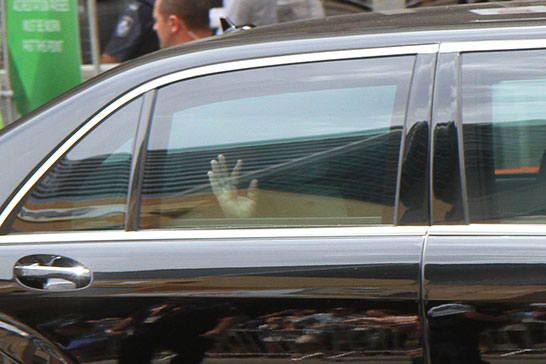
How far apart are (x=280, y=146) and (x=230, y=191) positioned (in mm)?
179

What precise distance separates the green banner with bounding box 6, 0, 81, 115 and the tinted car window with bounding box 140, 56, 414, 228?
3.35m

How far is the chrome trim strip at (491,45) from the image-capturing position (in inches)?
88.1

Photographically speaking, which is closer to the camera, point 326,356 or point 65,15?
point 326,356

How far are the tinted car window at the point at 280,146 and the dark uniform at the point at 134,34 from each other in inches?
184

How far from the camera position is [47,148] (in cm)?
240

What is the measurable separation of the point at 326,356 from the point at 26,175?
3.06ft

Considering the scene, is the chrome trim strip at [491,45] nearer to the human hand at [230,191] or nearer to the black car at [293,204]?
the black car at [293,204]

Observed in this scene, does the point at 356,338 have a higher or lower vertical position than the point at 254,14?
lower

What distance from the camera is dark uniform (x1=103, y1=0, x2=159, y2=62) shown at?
6934 mm

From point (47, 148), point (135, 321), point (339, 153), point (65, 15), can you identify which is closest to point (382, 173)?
point (339, 153)

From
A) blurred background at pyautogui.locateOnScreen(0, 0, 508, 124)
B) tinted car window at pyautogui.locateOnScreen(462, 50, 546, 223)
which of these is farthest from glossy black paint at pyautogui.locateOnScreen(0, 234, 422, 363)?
blurred background at pyautogui.locateOnScreen(0, 0, 508, 124)

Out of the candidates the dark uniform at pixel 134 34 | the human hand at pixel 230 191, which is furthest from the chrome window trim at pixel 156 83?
the dark uniform at pixel 134 34

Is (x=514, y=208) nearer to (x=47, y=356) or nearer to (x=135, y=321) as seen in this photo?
(x=135, y=321)

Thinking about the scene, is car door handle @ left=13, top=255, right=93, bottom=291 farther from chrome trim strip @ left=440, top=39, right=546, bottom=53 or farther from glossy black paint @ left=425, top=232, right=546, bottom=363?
chrome trim strip @ left=440, top=39, right=546, bottom=53
